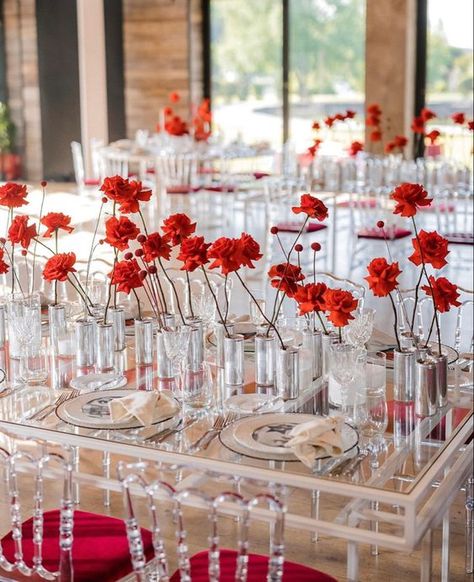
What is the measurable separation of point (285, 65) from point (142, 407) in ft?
36.3

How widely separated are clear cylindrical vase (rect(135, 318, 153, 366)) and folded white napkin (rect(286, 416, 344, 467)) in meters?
0.92

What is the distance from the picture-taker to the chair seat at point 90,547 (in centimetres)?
245

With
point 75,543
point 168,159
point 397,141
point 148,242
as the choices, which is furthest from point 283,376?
point 168,159

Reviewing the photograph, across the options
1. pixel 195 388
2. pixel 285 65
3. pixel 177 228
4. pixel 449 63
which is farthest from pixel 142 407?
pixel 285 65

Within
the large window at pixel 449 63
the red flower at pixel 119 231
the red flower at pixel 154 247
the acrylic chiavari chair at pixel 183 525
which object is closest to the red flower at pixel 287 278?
the red flower at pixel 154 247

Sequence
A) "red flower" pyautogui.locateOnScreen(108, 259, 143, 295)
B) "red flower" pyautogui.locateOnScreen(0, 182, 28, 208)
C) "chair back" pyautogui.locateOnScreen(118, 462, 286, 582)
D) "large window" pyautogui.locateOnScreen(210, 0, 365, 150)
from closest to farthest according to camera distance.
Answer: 1. "chair back" pyautogui.locateOnScreen(118, 462, 286, 582)
2. "red flower" pyautogui.locateOnScreen(108, 259, 143, 295)
3. "red flower" pyautogui.locateOnScreen(0, 182, 28, 208)
4. "large window" pyautogui.locateOnScreen(210, 0, 365, 150)

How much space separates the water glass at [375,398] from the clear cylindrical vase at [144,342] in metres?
0.73

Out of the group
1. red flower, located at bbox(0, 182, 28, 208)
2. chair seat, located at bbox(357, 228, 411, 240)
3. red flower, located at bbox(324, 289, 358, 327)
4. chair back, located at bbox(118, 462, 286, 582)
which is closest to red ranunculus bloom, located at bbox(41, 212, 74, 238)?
red flower, located at bbox(0, 182, 28, 208)

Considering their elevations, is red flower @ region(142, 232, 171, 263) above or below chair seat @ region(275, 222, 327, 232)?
above

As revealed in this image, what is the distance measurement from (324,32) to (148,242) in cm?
1050

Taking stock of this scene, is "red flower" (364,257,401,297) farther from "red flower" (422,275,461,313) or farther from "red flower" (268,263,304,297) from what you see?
"red flower" (268,263,304,297)

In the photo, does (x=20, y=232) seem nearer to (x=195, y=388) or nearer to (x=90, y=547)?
(x=195, y=388)

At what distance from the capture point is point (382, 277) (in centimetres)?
274

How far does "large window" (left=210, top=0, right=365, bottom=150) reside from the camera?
12.8 metres
